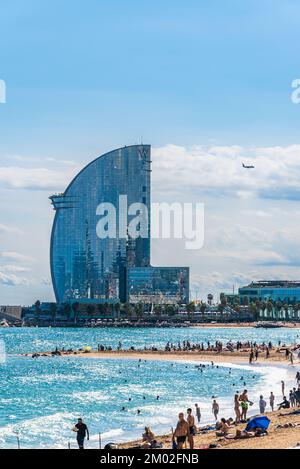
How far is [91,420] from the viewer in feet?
151

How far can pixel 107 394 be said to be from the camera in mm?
60094

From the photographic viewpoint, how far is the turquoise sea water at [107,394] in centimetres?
4247

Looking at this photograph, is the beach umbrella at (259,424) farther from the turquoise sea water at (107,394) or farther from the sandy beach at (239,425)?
the turquoise sea water at (107,394)

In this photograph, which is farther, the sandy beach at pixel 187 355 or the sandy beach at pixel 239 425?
the sandy beach at pixel 187 355

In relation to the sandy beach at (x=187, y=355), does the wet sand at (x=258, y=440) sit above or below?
below

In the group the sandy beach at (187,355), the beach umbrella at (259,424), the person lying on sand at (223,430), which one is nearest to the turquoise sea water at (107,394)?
the person lying on sand at (223,430)

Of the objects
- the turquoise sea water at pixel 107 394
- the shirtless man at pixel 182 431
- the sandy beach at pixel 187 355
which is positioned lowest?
the turquoise sea water at pixel 107 394

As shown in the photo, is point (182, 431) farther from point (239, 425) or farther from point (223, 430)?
point (239, 425)

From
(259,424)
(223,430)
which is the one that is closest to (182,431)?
(259,424)

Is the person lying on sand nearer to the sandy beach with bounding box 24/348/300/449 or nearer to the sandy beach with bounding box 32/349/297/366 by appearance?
the sandy beach with bounding box 24/348/300/449

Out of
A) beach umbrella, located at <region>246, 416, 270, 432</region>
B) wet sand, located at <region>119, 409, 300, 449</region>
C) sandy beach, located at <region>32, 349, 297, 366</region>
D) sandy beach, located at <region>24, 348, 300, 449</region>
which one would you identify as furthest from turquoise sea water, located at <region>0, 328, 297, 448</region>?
beach umbrella, located at <region>246, 416, 270, 432</region>

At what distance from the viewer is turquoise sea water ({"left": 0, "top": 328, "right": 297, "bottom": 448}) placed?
4247 centimetres

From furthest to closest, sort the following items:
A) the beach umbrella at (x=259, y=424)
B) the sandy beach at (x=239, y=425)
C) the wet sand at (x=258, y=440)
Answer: the beach umbrella at (x=259, y=424), the sandy beach at (x=239, y=425), the wet sand at (x=258, y=440)
